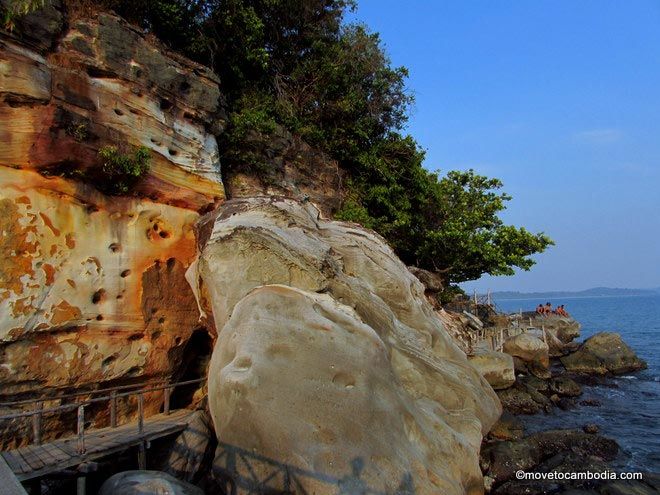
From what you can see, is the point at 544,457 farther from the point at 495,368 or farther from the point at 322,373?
the point at 322,373

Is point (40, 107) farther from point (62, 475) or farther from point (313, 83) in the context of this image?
point (313, 83)

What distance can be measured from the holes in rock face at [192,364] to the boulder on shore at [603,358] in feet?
76.1

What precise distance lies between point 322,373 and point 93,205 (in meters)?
7.25

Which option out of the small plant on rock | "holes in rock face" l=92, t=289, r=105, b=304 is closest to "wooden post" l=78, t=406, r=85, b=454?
"holes in rock face" l=92, t=289, r=105, b=304

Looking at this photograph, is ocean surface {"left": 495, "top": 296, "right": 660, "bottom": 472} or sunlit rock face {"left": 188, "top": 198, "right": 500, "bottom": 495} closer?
sunlit rock face {"left": 188, "top": 198, "right": 500, "bottom": 495}

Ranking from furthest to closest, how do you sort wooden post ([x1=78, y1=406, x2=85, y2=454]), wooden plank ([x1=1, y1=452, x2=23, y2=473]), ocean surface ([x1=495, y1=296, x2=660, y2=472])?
1. ocean surface ([x1=495, y1=296, x2=660, y2=472])
2. wooden post ([x1=78, y1=406, x2=85, y2=454])
3. wooden plank ([x1=1, y1=452, x2=23, y2=473])

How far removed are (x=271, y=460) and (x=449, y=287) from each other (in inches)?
692

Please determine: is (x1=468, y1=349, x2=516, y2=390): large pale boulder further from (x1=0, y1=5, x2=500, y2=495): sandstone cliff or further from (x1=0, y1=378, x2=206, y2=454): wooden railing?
(x1=0, y1=378, x2=206, y2=454): wooden railing

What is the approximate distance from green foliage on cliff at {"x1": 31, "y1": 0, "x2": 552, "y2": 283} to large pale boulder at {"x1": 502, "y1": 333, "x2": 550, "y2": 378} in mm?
6635

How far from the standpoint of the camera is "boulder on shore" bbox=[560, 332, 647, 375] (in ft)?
89.9

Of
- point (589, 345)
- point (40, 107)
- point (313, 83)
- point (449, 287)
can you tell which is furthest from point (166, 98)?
point (589, 345)

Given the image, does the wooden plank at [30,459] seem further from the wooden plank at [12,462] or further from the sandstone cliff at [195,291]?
the sandstone cliff at [195,291]

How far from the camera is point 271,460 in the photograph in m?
7.23

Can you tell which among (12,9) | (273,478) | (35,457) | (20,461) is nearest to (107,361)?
(35,457)
